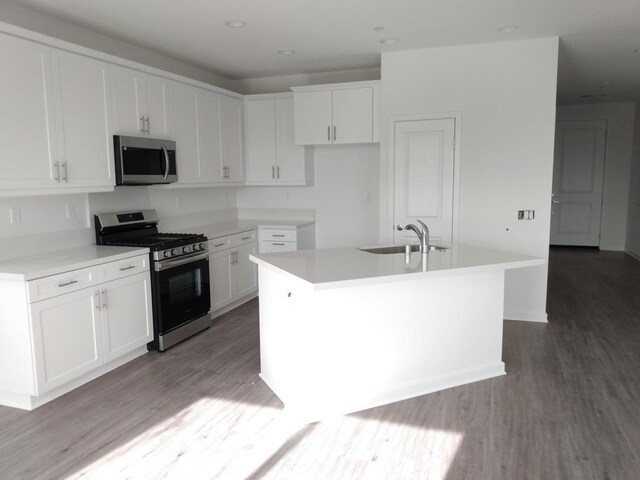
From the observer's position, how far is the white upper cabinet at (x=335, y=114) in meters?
5.13

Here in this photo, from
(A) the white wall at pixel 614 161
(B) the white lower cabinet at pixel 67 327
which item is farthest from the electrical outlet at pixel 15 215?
(A) the white wall at pixel 614 161

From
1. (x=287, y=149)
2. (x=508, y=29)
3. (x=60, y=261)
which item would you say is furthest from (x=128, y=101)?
(x=508, y=29)

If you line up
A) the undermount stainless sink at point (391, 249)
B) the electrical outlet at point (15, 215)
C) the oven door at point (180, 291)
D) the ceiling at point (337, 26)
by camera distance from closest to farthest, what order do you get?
1. the electrical outlet at point (15, 215)
2. the ceiling at point (337, 26)
3. the undermount stainless sink at point (391, 249)
4. the oven door at point (180, 291)

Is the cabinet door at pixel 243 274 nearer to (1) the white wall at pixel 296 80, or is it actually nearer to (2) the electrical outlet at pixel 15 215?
(1) the white wall at pixel 296 80

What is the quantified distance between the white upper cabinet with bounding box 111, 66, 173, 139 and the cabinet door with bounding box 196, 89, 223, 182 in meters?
0.51

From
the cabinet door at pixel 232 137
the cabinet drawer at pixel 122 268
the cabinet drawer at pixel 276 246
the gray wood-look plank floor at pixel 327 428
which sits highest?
the cabinet door at pixel 232 137

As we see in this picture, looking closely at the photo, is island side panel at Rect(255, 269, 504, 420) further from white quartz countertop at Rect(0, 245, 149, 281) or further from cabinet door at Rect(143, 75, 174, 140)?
cabinet door at Rect(143, 75, 174, 140)

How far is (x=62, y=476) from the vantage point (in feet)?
7.72

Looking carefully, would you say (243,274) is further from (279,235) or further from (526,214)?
(526,214)

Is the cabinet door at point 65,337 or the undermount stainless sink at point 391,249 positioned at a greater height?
the undermount stainless sink at point 391,249

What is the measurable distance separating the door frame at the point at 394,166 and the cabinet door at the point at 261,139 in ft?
4.88

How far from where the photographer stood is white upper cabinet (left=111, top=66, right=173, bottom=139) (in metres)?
3.89

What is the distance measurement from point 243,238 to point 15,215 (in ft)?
7.59

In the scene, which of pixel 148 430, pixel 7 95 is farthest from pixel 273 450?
pixel 7 95
